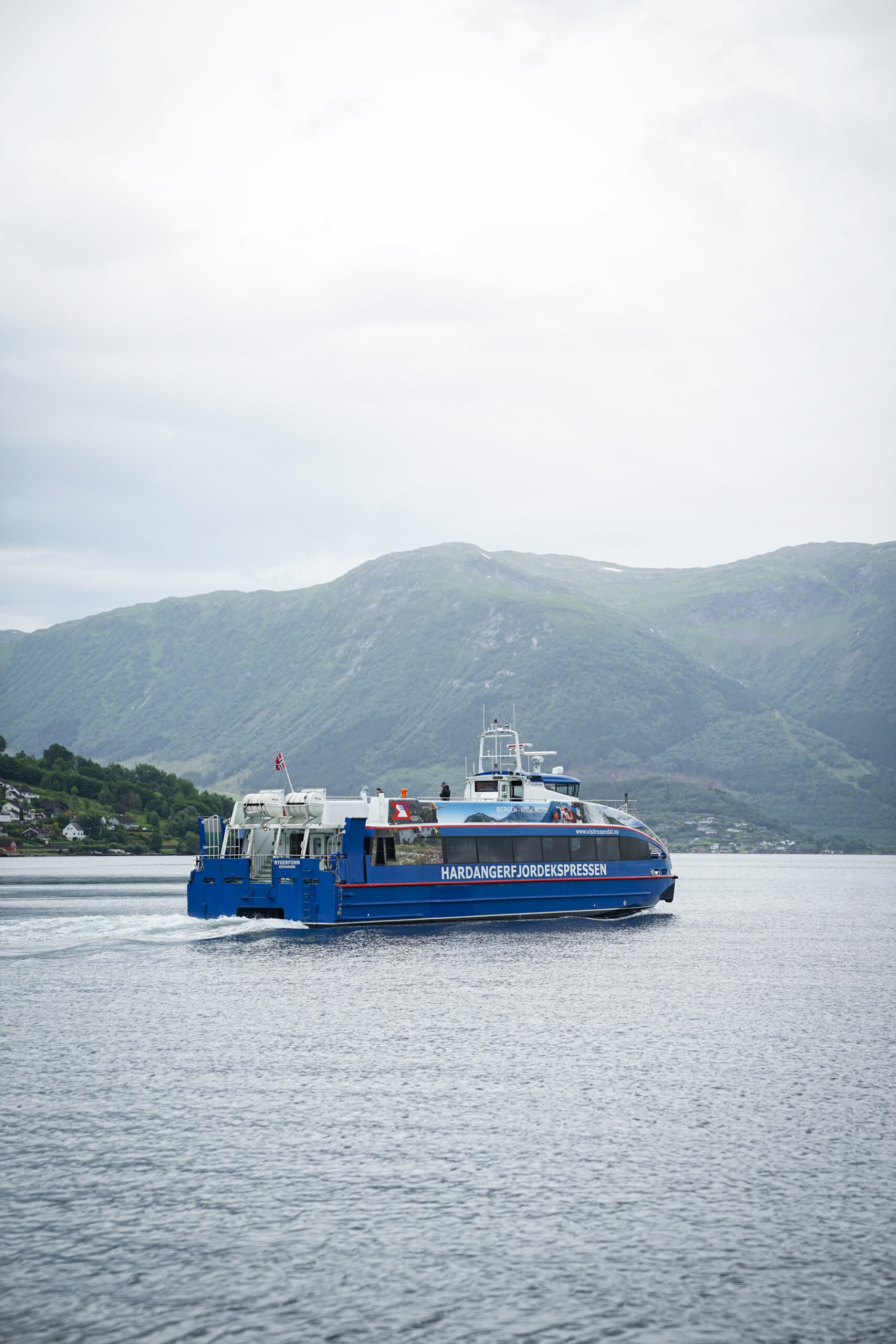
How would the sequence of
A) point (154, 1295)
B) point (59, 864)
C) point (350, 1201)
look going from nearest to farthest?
point (154, 1295), point (350, 1201), point (59, 864)

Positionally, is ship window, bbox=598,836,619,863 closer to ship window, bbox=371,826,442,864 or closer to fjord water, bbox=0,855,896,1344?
ship window, bbox=371,826,442,864

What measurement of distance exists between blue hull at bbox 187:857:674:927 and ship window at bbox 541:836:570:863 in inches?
40.3

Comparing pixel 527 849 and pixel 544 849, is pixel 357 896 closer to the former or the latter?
pixel 527 849

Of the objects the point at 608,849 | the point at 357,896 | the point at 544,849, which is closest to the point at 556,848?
the point at 544,849

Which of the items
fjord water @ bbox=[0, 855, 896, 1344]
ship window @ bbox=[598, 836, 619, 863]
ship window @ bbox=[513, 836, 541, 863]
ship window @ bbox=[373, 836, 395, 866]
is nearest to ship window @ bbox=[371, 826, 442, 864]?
ship window @ bbox=[373, 836, 395, 866]

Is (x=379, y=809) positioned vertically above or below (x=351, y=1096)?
above

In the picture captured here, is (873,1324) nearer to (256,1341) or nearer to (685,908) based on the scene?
(256,1341)

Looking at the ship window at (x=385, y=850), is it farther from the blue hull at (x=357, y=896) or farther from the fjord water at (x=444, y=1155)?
the fjord water at (x=444, y=1155)

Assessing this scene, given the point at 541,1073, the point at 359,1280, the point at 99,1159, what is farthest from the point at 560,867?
the point at 359,1280

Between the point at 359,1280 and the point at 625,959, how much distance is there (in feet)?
115

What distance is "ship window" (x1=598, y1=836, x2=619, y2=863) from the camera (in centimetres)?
6288

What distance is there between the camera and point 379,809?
180 feet

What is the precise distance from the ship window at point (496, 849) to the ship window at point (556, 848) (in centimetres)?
225

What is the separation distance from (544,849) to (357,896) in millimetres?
11282
